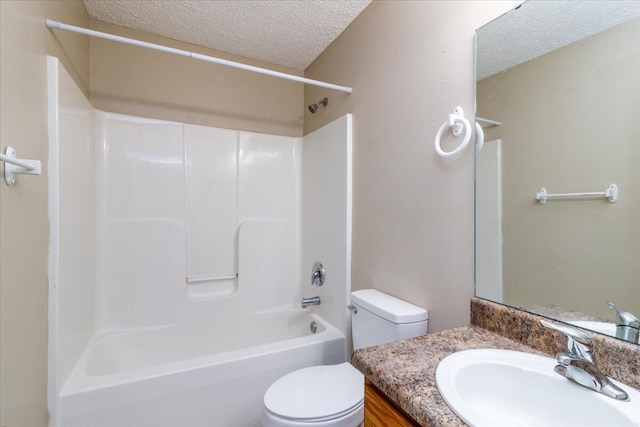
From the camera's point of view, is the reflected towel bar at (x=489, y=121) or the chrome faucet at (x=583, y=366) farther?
the reflected towel bar at (x=489, y=121)

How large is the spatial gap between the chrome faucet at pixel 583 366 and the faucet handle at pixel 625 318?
0.09m

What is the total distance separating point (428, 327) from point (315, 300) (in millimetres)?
1012

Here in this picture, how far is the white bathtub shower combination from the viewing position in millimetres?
1334

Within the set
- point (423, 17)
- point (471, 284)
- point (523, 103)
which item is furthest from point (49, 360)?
point (423, 17)

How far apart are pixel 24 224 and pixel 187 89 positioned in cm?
149

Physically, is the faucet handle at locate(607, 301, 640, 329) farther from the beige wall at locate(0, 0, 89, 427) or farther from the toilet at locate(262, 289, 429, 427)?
the beige wall at locate(0, 0, 89, 427)

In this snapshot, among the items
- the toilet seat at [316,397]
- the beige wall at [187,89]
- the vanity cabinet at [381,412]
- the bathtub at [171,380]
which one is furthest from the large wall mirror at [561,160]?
the beige wall at [187,89]

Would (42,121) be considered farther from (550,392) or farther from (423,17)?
(550,392)

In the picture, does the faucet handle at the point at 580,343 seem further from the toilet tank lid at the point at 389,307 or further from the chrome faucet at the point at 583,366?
the toilet tank lid at the point at 389,307

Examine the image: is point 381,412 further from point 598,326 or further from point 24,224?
point 24,224

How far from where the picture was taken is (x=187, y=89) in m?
2.17

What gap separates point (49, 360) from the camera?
1.22 metres

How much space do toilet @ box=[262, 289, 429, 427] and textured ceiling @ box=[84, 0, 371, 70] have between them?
5.48 feet

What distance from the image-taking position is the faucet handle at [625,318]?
0.70m
